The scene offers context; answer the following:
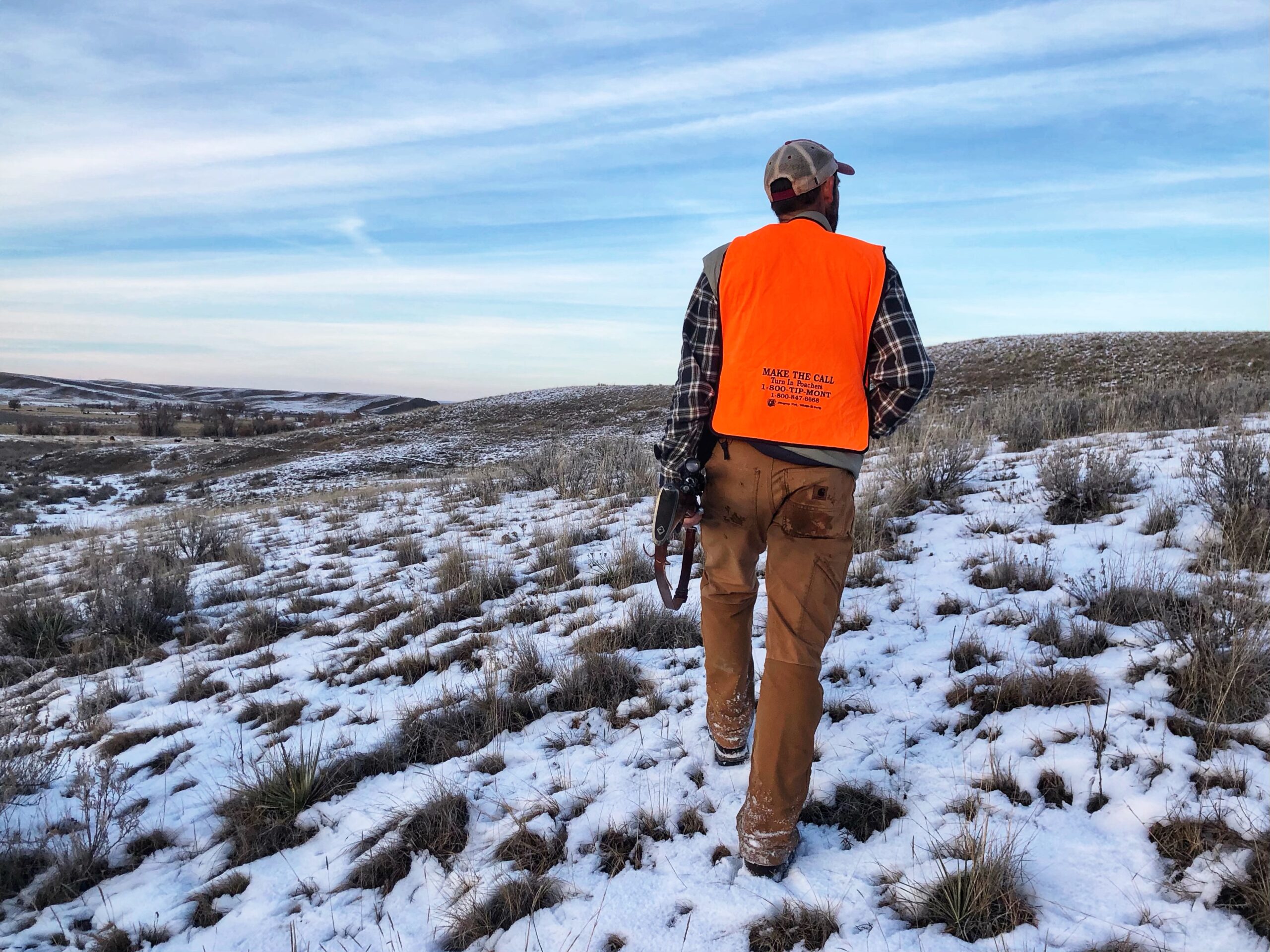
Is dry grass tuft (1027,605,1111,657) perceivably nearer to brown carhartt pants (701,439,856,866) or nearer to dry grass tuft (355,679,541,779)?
brown carhartt pants (701,439,856,866)

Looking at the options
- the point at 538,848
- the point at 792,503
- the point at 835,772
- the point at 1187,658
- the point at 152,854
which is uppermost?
the point at 792,503

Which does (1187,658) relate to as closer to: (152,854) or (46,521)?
(152,854)

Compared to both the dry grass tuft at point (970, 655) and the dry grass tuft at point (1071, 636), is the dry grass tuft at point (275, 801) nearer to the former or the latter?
the dry grass tuft at point (970, 655)

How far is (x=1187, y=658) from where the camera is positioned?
2.99m

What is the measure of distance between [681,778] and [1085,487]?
406 centimetres

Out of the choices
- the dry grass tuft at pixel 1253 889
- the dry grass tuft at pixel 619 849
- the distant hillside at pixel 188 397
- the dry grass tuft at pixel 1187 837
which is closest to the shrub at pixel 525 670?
the dry grass tuft at pixel 619 849

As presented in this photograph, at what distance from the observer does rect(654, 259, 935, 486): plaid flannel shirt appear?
2.44 m

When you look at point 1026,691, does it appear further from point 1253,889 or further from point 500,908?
point 500,908

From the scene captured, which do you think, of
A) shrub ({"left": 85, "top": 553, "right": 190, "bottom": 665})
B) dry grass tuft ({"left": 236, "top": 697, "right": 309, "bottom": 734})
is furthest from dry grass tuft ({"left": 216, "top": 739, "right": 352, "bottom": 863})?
shrub ({"left": 85, "top": 553, "right": 190, "bottom": 665})

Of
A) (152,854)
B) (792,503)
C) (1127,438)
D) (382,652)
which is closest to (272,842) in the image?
(152,854)

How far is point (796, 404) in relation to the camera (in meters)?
2.39

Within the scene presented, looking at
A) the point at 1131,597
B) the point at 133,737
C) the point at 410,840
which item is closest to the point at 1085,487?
the point at 1131,597

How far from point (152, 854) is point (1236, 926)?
3972 millimetres

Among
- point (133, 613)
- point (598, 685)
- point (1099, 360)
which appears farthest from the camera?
point (1099, 360)
